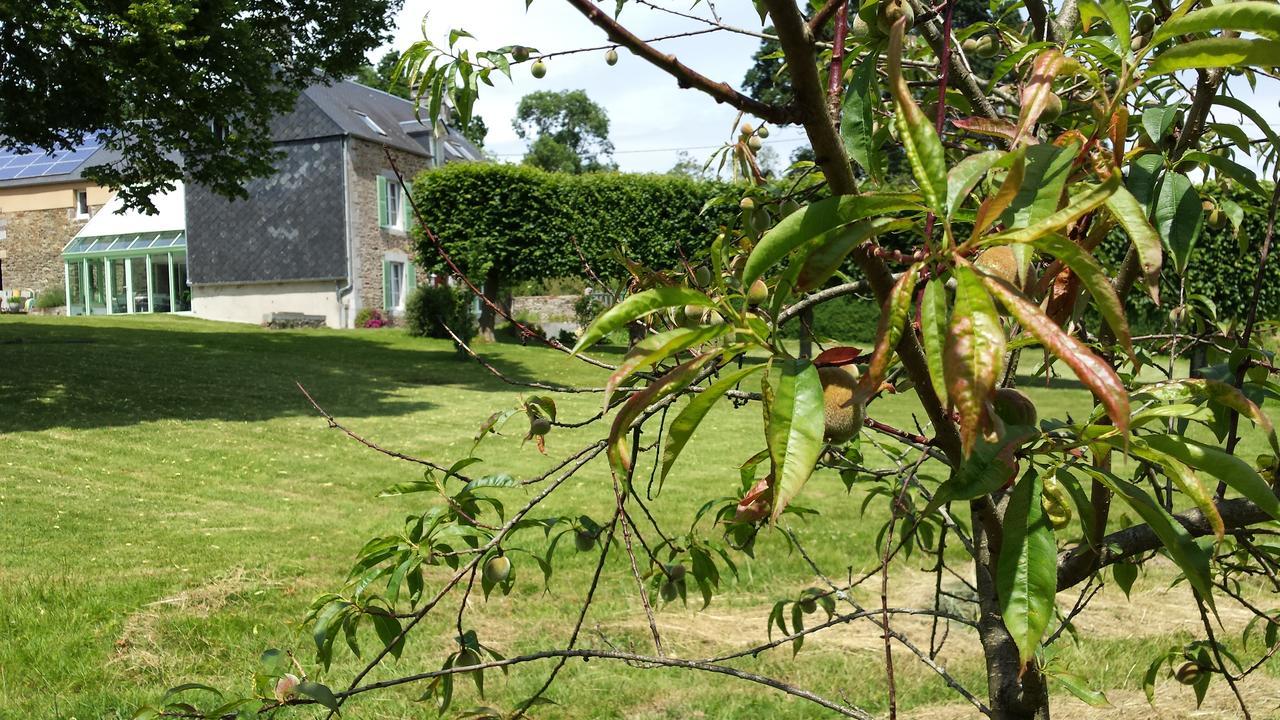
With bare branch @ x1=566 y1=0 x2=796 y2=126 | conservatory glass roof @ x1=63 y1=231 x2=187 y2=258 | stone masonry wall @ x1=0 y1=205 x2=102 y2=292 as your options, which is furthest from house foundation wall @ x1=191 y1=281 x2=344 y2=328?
bare branch @ x1=566 y1=0 x2=796 y2=126

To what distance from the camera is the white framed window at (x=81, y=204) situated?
30141mm

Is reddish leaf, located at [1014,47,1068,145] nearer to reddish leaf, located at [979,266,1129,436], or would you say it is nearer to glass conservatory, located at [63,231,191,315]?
reddish leaf, located at [979,266,1129,436]

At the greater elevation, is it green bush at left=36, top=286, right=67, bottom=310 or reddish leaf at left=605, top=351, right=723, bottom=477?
green bush at left=36, top=286, right=67, bottom=310

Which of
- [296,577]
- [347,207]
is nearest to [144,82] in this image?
[296,577]

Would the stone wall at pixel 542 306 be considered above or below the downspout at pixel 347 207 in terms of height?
below

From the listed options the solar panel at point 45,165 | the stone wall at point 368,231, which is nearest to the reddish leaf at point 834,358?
the stone wall at point 368,231

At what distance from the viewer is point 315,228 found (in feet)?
82.3

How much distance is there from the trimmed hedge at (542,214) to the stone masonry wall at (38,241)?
16023 millimetres

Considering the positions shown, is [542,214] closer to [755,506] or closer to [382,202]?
[382,202]

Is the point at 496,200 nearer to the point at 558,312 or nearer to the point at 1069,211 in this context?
the point at 558,312

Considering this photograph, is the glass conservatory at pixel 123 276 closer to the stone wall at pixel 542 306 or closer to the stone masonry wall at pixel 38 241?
the stone masonry wall at pixel 38 241

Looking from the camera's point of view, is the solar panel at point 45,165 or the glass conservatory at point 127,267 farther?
the solar panel at point 45,165

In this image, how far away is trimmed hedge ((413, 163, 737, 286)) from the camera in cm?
2078

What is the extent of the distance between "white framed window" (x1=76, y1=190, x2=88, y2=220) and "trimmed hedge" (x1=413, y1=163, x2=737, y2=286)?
15.7 m
